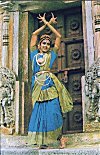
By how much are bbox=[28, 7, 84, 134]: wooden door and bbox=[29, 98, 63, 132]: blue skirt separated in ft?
2.59

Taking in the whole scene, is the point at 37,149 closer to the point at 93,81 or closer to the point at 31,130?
the point at 31,130

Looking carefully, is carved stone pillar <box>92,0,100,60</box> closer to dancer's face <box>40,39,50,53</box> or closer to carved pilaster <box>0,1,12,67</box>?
dancer's face <box>40,39,50,53</box>

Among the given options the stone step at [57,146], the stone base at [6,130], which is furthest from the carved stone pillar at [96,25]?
the stone base at [6,130]

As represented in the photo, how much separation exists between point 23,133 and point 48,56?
1211 millimetres

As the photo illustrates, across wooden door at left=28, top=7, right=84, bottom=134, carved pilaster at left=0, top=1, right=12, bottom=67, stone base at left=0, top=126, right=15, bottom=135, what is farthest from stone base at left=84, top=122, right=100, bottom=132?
carved pilaster at left=0, top=1, right=12, bottom=67

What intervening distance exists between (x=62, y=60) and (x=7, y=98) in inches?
41.8

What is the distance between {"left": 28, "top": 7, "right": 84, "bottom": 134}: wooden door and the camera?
6797mm

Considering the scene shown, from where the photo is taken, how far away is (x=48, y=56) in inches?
243

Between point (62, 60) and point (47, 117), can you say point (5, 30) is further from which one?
point (47, 117)

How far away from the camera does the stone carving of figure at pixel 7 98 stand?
657 centimetres

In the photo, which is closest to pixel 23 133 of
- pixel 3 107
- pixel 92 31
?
pixel 3 107

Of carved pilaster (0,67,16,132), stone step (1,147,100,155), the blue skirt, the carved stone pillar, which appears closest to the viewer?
stone step (1,147,100,155)

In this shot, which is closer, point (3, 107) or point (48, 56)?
point (48, 56)

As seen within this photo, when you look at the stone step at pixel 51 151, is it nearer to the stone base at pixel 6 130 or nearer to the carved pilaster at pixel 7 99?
the stone base at pixel 6 130
